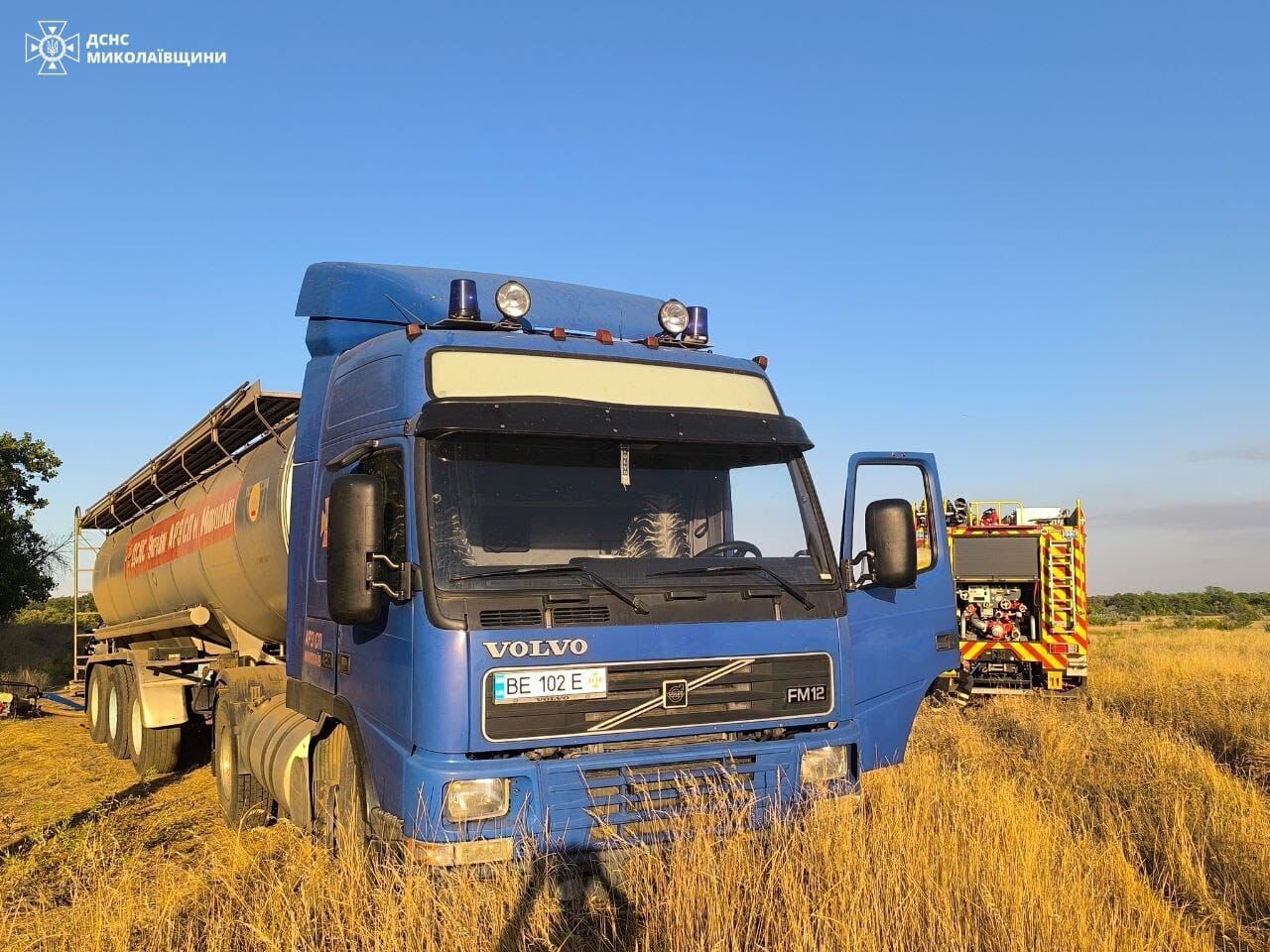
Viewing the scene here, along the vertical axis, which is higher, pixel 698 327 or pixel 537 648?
pixel 698 327

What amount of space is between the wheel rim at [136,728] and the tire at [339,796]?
A: 18.5ft

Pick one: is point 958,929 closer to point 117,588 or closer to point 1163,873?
point 1163,873

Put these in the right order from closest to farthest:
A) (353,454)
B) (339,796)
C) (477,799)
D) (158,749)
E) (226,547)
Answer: (477,799) < (353,454) < (339,796) < (226,547) < (158,749)

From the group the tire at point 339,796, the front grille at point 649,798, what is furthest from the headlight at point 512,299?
the front grille at point 649,798

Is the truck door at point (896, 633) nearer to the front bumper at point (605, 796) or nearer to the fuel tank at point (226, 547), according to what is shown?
the front bumper at point (605, 796)

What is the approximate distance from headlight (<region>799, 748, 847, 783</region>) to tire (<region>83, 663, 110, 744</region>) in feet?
33.7

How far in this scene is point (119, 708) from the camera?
1189 cm

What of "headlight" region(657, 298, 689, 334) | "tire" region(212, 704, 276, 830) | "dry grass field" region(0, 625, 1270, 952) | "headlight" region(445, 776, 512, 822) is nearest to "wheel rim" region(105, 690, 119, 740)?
"tire" region(212, 704, 276, 830)

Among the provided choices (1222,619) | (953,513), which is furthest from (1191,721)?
(1222,619)

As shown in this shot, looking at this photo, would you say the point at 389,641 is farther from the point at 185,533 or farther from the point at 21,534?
the point at 21,534

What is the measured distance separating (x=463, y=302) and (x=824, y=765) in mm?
3097

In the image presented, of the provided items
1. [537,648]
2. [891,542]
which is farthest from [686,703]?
[891,542]

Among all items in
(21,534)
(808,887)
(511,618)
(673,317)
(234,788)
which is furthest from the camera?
(21,534)

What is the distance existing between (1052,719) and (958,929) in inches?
303
